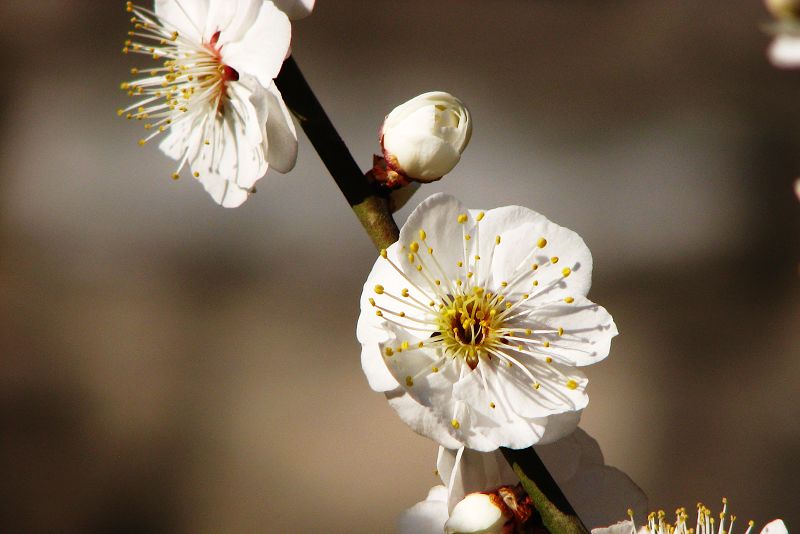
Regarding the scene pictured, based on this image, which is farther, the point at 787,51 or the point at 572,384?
the point at 572,384

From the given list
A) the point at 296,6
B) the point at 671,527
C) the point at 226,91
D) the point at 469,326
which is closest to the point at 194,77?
the point at 226,91

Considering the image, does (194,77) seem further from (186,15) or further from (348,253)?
(348,253)

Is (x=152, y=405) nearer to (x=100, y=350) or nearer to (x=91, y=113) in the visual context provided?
(x=100, y=350)

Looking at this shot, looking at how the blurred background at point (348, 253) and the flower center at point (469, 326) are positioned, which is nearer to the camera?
the flower center at point (469, 326)

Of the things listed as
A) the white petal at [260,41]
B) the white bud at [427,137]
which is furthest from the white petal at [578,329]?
the white petal at [260,41]

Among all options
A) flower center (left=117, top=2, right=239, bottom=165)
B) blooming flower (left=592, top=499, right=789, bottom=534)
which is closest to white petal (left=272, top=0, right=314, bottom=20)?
flower center (left=117, top=2, right=239, bottom=165)

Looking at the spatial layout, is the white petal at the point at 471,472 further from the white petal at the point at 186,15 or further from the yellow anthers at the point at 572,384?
the white petal at the point at 186,15

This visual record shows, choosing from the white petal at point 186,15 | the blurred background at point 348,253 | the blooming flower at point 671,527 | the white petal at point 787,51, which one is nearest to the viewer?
the white petal at point 787,51
